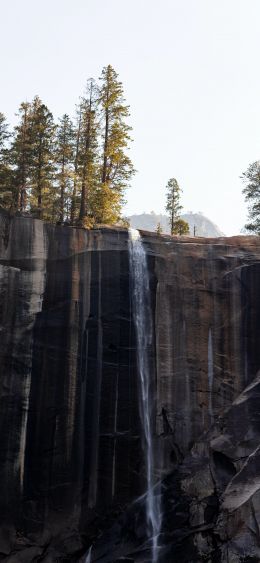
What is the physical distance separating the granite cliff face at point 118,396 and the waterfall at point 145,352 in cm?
24

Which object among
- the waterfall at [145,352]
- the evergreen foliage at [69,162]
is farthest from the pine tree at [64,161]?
the waterfall at [145,352]

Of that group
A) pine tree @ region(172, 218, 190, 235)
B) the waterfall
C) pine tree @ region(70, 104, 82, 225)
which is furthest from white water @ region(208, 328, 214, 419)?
pine tree @ region(172, 218, 190, 235)

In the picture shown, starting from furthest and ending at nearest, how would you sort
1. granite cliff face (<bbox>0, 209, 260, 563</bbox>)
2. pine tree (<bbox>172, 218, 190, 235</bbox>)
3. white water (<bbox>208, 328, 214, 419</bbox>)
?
pine tree (<bbox>172, 218, 190, 235</bbox>)
white water (<bbox>208, 328, 214, 419</bbox>)
granite cliff face (<bbox>0, 209, 260, 563</bbox>)

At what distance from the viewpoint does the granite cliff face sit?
23.3m

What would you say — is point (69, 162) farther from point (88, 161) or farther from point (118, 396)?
point (118, 396)

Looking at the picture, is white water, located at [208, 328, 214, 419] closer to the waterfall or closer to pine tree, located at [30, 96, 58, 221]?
the waterfall

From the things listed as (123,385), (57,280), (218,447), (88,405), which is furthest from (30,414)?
(218,447)

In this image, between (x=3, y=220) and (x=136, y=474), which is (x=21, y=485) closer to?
(x=136, y=474)

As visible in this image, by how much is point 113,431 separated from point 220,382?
5152 millimetres

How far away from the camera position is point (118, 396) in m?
25.6

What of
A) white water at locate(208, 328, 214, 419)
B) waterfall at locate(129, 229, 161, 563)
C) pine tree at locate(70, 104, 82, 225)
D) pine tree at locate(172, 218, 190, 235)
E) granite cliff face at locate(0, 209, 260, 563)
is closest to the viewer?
granite cliff face at locate(0, 209, 260, 563)

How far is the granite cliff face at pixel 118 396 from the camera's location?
23266mm

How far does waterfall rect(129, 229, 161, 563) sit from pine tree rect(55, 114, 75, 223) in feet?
39.2

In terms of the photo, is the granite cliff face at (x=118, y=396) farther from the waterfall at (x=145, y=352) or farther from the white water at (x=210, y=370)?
the waterfall at (x=145, y=352)
